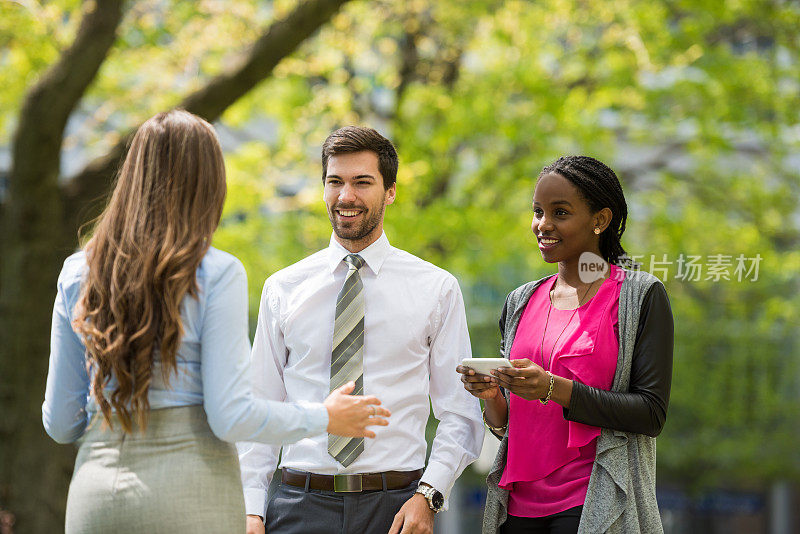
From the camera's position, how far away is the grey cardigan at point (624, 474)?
10.3 ft

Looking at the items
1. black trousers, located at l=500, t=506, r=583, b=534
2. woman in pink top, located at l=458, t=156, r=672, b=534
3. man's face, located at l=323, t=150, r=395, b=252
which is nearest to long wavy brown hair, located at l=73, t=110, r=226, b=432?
man's face, located at l=323, t=150, r=395, b=252

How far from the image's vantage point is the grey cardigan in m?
A: 3.13

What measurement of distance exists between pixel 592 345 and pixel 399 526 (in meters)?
0.95

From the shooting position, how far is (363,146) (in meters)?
3.63

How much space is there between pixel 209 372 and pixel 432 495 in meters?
1.10

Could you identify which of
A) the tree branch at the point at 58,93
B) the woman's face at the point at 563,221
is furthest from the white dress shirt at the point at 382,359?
the tree branch at the point at 58,93

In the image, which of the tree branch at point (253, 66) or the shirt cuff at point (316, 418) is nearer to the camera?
the shirt cuff at point (316, 418)

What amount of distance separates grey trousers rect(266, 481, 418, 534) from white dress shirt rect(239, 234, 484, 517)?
94 mm

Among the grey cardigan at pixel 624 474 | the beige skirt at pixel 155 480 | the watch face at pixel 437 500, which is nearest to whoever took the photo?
the beige skirt at pixel 155 480

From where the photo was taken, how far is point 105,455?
2.66m

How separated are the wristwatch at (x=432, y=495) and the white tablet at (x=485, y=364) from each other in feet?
1.75

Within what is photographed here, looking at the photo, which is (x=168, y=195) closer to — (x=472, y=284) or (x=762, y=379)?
(x=472, y=284)

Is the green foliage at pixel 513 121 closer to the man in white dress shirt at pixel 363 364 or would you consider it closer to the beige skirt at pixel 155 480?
the man in white dress shirt at pixel 363 364

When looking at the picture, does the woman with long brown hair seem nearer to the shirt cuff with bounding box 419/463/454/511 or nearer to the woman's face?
the shirt cuff with bounding box 419/463/454/511
